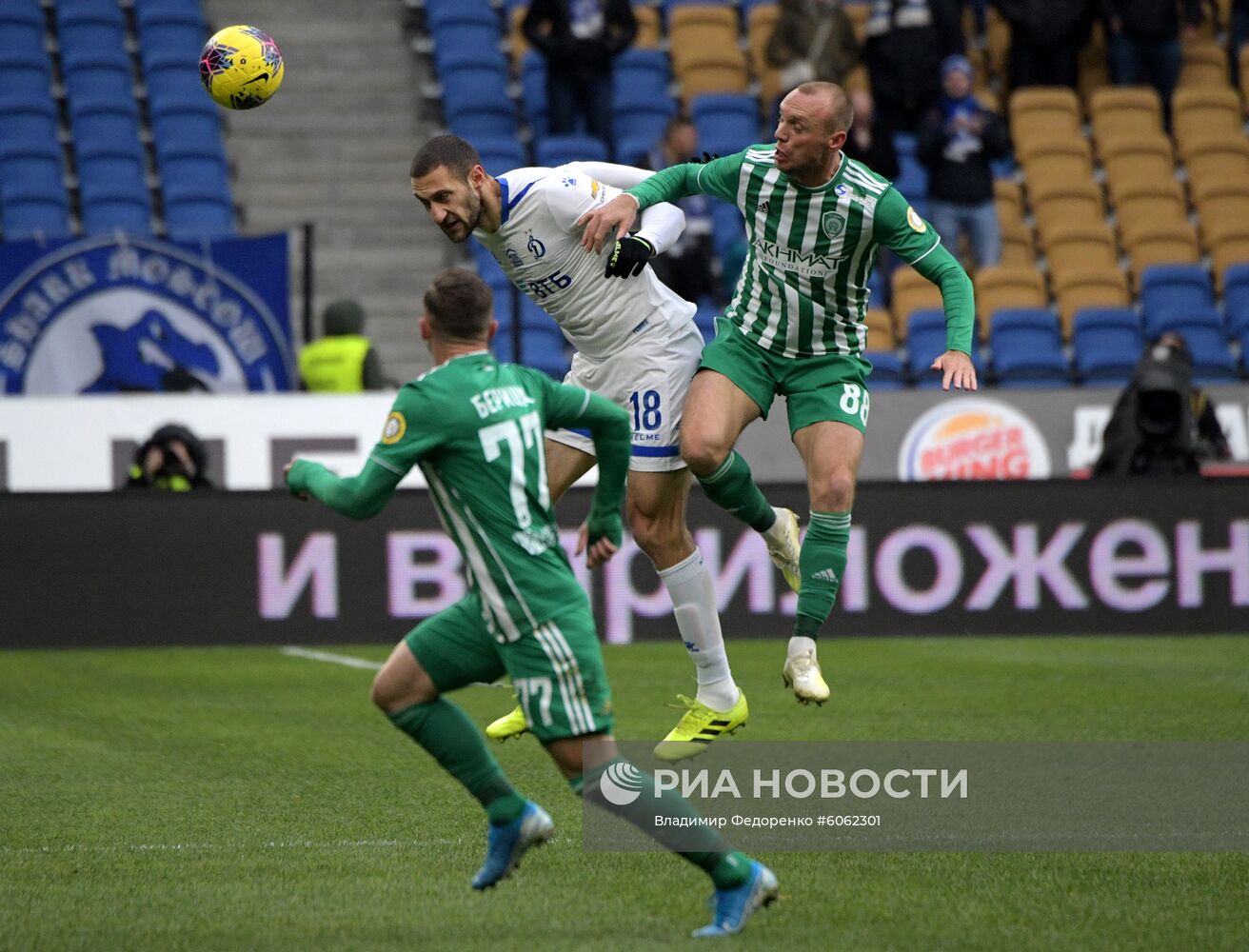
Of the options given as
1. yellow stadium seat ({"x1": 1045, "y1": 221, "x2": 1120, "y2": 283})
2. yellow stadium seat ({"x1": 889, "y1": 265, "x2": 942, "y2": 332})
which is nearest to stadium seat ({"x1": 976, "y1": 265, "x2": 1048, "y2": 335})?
yellow stadium seat ({"x1": 889, "y1": 265, "x2": 942, "y2": 332})

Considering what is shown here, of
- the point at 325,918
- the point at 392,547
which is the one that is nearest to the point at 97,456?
the point at 392,547

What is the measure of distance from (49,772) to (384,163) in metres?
10.4

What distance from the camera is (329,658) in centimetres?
1147

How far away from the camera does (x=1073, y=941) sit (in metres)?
4.74

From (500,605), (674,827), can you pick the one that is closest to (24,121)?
(500,605)

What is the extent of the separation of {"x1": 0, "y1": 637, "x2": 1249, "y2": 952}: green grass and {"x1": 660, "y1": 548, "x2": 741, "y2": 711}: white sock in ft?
2.25

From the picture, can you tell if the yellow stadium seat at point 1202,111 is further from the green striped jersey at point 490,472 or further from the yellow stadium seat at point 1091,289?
the green striped jersey at point 490,472

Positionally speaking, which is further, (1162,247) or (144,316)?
(1162,247)

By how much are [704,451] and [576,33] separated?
9503 mm

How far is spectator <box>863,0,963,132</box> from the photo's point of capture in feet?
52.4

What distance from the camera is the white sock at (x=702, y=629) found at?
7.02 meters

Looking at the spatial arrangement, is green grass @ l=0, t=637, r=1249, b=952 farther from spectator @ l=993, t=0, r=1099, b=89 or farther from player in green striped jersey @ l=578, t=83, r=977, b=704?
spectator @ l=993, t=0, r=1099, b=89

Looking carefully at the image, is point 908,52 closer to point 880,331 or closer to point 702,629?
point 880,331

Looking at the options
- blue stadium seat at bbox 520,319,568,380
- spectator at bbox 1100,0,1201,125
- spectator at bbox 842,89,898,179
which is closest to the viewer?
blue stadium seat at bbox 520,319,568,380
